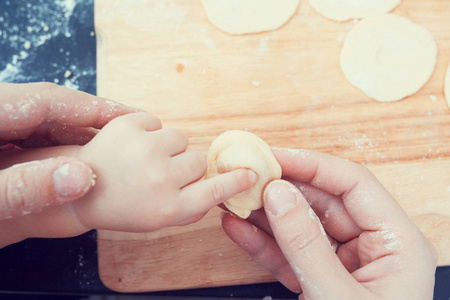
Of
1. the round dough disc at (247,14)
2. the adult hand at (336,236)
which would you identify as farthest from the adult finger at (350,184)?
the round dough disc at (247,14)

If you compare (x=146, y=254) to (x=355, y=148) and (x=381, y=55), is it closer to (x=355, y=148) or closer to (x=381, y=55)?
(x=355, y=148)

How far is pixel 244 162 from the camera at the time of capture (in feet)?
2.67

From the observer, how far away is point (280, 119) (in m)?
1.08

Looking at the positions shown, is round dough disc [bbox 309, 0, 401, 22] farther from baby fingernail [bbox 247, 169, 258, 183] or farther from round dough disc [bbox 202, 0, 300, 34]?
baby fingernail [bbox 247, 169, 258, 183]

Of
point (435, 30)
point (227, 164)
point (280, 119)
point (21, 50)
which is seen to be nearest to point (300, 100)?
point (280, 119)

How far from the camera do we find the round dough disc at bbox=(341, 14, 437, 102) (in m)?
1.10

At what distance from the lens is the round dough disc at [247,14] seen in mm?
1121

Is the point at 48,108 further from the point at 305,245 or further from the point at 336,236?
the point at 336,236

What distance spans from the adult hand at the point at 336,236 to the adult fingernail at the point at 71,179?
1.25ft

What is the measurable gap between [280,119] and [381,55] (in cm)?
39

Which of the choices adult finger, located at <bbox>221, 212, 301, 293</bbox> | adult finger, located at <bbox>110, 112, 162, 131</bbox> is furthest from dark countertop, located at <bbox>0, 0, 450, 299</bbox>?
adult finger, located at <bbox>110, 112, 162, 131</bbox>

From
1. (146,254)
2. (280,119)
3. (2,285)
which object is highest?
(280,119)

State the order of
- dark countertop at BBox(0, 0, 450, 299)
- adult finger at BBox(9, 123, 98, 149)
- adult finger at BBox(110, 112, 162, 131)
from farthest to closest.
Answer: dark countertop at BBox(0, 0, 450, 299) < adult finger at BBox(9, 123, 98, 149) < adult finger at BBox(110, 112, 162, 131)

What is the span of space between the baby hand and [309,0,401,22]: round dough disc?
0.68m
